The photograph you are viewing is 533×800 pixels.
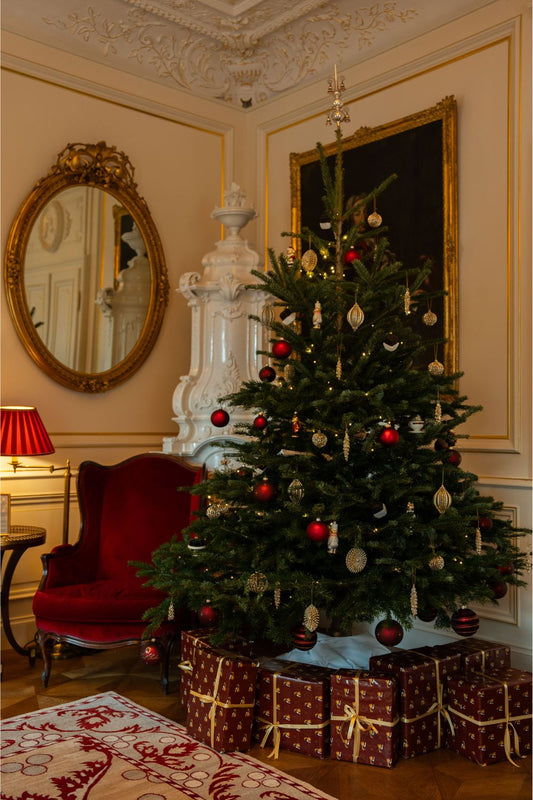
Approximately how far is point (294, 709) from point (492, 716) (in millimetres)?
698

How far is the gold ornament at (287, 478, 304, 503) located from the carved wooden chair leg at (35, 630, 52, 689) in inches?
57.3

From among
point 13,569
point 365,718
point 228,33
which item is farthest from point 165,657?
point 228,33

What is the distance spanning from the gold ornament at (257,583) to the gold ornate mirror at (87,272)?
2017 mm

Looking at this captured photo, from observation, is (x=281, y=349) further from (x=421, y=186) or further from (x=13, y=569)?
(x=13, y=569)

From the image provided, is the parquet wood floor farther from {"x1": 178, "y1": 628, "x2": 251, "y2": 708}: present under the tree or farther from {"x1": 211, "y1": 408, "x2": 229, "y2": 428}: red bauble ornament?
{"x1": 211, "y1": 408, "x2": 229, "y2": 428}: red bauble ornament

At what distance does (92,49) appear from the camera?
4.38 meters

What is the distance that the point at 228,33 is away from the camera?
15.2 feet

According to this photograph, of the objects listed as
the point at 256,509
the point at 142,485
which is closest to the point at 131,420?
the point at 142,485

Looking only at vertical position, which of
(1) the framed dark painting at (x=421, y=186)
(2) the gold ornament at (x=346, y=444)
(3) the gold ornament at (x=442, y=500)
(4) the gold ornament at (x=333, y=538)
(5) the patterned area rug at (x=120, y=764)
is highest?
(1) the framed dark painting at (x=421, y=186)

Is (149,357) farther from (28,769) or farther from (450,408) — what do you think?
(28,769)

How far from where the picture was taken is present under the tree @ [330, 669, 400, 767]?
260cm

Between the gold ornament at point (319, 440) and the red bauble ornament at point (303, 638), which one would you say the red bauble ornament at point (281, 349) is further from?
the red bauble ornament at point (303, 638)

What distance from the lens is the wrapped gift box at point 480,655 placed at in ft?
9.46

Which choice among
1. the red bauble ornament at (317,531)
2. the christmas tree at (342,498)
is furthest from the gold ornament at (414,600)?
the red bauble ornament at (317,531)
